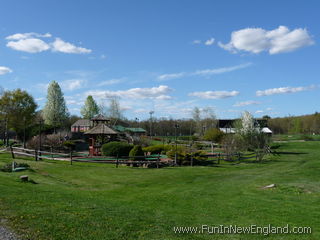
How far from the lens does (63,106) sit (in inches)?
2810

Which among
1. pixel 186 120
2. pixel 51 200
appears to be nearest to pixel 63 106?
pixel 186 120

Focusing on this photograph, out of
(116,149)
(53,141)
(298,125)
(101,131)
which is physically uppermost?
(298,125)

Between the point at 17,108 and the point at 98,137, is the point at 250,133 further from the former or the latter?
the point at 17,108

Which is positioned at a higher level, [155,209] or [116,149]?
[116,149]

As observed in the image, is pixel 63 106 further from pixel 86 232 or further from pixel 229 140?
pixel 86 232

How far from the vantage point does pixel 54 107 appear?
2719 inches

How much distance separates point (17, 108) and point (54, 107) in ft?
52.8

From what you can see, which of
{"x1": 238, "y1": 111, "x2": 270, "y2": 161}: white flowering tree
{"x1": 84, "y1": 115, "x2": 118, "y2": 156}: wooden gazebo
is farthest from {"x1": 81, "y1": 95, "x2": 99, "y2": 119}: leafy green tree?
{"x1": 84, "y1": 115, "x2": 118, "y2": 156}: wooden gazebo

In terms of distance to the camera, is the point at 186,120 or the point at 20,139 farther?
the point at 186,120

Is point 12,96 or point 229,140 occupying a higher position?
point 12,96

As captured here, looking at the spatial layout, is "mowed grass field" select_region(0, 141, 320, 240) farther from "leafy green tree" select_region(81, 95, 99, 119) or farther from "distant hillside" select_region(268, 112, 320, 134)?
"distant hillside" select_region(268, 112, 320, 134)

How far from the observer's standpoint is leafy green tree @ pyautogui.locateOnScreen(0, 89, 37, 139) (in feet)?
169

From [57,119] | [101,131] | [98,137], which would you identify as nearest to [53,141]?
[98,137]

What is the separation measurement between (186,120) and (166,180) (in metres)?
93.5
